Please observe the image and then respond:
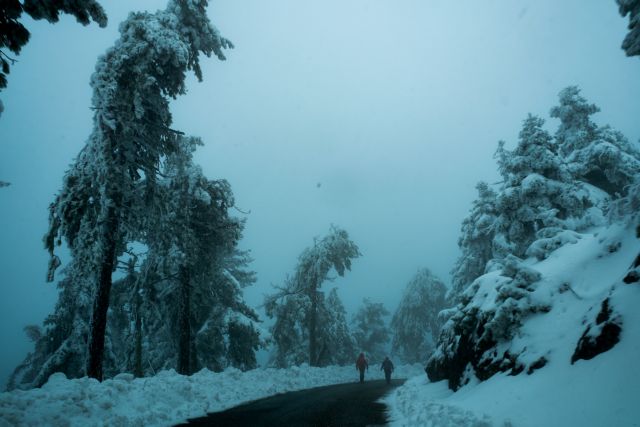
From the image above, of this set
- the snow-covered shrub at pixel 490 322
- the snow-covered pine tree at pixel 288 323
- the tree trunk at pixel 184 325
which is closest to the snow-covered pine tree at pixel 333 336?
the snow-covered pine tree at pixel 288 323

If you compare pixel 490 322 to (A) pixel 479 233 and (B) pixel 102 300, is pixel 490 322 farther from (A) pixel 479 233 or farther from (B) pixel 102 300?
(A) pixel 479 233

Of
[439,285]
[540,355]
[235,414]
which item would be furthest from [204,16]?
[439,285]

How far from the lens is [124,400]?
7570 millimetres

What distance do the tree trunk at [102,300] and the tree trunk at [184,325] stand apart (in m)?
5.28

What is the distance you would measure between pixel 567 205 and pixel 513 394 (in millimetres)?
14450

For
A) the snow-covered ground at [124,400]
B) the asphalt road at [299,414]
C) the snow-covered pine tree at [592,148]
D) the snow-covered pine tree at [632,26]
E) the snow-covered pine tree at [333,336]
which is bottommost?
the asphalt road at [299,414]

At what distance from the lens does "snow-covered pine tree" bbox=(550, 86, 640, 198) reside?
20.2 m

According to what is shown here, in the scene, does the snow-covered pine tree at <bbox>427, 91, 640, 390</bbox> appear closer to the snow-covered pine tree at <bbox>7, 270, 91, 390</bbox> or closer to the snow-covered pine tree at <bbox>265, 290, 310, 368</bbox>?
the snow-covered pine tree at <bbox>265, 290, 310, 368</bbox>

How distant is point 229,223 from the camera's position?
54.0 ft

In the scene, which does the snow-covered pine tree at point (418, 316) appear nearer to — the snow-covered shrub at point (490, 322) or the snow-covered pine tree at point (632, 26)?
the snow-covered shrub at point (490, 322)

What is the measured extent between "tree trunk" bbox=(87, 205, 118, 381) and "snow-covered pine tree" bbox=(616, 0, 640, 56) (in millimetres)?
12435

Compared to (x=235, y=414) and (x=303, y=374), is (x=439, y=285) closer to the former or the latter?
(x=303, y=374)

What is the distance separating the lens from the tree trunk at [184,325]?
1534 cm

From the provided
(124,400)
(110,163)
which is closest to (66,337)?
(110,163)
